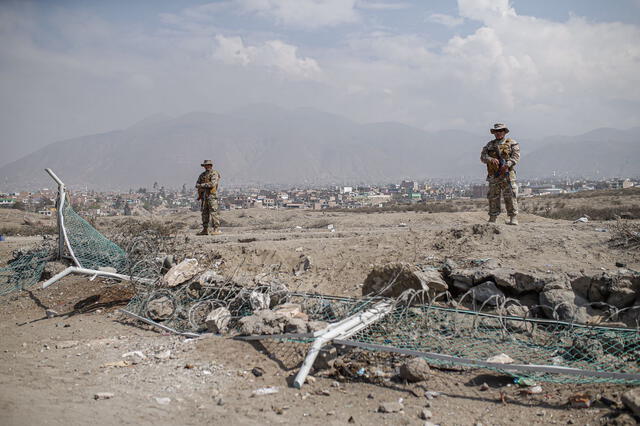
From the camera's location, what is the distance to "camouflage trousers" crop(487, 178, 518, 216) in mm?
10382

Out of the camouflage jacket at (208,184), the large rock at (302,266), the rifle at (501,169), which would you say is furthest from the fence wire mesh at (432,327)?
the rifle at (501,169)

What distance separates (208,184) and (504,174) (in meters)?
7.61

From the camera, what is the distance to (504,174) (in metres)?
10.4

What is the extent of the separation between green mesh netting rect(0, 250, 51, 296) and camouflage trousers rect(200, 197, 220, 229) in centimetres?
457

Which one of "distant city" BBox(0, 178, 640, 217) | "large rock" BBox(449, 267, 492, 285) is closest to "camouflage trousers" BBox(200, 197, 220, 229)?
"large rock" BBox(449, 267, 492, 285)

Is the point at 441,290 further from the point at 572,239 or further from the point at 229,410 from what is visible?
the point at 229,410

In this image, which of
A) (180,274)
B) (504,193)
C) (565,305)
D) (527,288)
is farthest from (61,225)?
(504,193)

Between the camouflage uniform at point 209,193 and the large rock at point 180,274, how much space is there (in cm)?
498

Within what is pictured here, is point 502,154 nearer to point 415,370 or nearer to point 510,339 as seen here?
point 510,339

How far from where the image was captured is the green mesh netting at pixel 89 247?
31.1 ft

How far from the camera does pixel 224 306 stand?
746 cm

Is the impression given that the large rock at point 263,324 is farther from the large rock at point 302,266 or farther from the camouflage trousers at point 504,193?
the camouflage trousers at point 504,193

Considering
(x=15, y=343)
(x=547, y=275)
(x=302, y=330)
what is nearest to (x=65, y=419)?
(x=302, y=330)

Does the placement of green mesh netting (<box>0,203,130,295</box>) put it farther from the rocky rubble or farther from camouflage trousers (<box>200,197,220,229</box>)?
the rocky rubble
